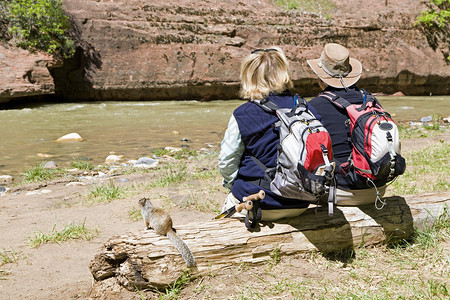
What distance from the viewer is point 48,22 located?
17.0 metres

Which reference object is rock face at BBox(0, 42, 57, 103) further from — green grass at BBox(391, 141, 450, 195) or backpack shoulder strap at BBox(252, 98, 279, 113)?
backpack shoulder strap at BBox(252, 98, 279, 113)

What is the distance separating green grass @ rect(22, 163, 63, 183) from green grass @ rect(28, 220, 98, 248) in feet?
10.3

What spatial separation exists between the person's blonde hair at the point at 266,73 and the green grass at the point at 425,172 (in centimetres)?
271

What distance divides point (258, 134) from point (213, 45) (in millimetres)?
17047

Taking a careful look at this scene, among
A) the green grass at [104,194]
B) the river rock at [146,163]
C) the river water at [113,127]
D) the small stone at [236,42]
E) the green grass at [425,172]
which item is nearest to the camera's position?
the green grass at [425,172]

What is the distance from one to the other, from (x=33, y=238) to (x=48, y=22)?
14.5 m

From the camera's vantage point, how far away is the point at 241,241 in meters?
3.39

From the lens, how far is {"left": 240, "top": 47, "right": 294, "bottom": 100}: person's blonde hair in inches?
137

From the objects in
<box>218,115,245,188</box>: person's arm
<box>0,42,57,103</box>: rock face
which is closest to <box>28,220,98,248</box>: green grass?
<box>218,115,245,188</box>: person's arm

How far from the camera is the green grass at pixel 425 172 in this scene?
545cm

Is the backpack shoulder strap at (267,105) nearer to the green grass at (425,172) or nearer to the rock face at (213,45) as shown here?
the green grass at (425,172)

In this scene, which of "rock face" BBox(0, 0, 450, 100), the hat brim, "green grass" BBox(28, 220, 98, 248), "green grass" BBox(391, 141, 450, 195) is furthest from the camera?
"rock face" BBox(0, 0, 450, 100)

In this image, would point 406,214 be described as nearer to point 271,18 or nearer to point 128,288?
point 128,288

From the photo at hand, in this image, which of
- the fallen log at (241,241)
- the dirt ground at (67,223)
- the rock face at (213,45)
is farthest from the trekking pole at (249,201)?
Result: the rock face at (213,45)
